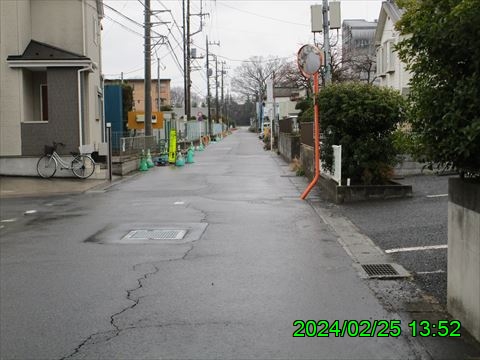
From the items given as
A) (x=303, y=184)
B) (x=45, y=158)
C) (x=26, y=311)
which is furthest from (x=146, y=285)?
(x=45, y=158)

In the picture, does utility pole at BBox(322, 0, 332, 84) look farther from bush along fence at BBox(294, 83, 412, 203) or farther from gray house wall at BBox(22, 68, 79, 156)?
gray house wall at BBox(22, 68, 79, 156)

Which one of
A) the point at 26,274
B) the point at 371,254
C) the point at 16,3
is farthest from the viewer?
the point at 16,3

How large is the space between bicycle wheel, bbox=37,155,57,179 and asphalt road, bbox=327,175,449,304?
11.1 metres

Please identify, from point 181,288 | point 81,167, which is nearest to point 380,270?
point 181,288

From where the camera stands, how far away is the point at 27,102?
2030cm

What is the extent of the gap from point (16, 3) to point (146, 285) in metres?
16.1

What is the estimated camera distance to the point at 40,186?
1750cm

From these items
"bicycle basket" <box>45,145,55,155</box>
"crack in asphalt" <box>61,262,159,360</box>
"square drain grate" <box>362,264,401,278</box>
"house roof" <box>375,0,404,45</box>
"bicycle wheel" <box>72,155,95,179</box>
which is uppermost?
"house roof" <box>375,0,404,45</box>

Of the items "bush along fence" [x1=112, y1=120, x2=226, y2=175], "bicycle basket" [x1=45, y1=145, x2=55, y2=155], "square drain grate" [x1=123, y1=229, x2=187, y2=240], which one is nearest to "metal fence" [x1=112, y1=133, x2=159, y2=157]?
"bush along fence" [x1=112, y1=120, x2=226, y2=175]

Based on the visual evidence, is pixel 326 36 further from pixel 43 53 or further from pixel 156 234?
pixel 156 234

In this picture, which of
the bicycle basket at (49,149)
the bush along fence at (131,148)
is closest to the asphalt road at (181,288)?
the bicycle basket at (49,149)

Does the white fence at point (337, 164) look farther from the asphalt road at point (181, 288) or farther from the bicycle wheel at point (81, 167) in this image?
the bicycle wheel at point (81, 167)

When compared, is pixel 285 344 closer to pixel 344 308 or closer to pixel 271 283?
pixel 344 308

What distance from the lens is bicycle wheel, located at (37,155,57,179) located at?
1961cm
